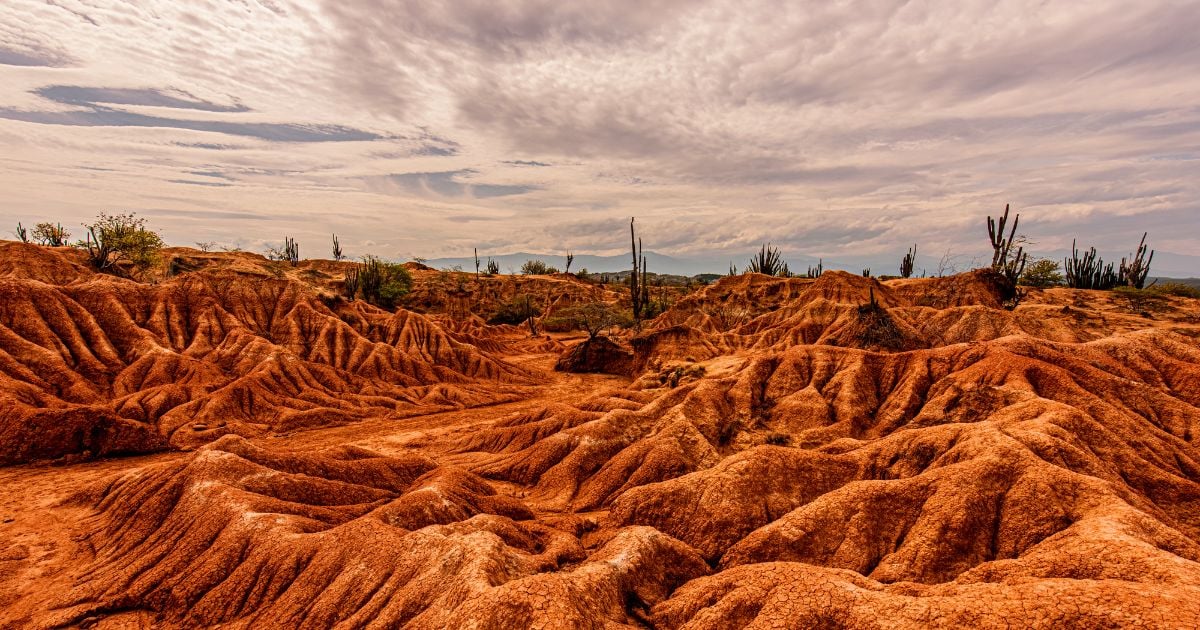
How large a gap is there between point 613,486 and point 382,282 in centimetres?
6895

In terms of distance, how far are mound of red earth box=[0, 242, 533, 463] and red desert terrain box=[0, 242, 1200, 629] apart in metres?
0.24

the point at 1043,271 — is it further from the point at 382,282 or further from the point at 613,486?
the point at 382,282

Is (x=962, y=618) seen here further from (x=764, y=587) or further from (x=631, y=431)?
(x=631, y=431)

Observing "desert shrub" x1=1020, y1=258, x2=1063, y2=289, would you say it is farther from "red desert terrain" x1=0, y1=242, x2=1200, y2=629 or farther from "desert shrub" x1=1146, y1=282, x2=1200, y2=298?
"red desert terrain" x1=0, y1=242, x2=1200, y2=629

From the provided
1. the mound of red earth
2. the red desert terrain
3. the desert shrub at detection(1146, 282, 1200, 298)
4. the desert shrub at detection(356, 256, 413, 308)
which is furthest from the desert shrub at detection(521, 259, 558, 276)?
the desert shrub at detection(1146, 282, 1200, 298)

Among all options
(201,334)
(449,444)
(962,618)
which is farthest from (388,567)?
(201,334)

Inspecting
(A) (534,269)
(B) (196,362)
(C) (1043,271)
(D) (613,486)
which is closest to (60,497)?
(B) (196,362)

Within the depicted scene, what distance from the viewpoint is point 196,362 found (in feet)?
120

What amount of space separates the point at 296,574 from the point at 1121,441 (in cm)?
2651

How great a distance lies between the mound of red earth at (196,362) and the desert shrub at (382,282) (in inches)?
735

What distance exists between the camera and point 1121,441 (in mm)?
16875

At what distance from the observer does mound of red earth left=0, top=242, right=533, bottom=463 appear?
27891 millimetres

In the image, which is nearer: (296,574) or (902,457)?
(296,574)

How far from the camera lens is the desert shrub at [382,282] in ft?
236
